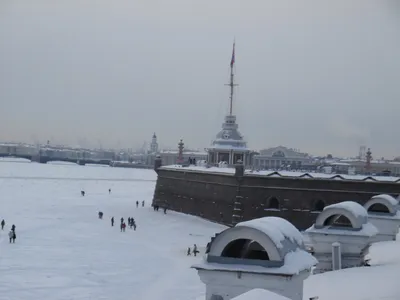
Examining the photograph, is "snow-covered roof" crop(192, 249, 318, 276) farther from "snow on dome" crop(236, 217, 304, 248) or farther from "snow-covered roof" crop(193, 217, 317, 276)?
"snow on dome" crop(236, 217, 304, 248)

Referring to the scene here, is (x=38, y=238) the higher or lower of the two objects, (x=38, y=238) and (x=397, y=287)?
the lower

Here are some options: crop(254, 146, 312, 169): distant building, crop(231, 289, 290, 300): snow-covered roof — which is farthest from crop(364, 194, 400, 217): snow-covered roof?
crop(254, 146, 312, 169): distant building

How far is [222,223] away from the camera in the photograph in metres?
34.0

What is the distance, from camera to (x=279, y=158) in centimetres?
A: 10525

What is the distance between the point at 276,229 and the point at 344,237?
3.65 m

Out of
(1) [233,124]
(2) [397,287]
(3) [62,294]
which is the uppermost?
(1) [233,124]

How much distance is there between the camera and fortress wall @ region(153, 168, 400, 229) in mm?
29828

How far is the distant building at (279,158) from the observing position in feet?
331

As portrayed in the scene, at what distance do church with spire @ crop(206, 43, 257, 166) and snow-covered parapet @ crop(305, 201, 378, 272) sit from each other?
3486 cm

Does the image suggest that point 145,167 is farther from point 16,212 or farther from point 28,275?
point 28,275

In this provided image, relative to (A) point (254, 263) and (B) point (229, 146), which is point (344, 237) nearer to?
(A) point (254, 263)

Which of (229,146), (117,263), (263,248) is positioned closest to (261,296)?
(263,248)

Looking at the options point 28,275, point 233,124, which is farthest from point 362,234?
point 233,124

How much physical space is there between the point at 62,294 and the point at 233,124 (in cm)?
3469
